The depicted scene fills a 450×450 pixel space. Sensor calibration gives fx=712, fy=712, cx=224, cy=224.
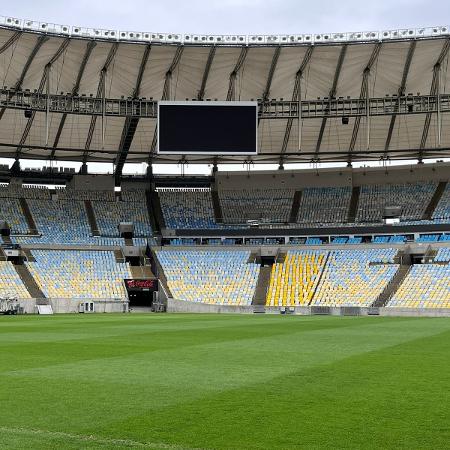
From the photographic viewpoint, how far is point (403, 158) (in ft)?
249

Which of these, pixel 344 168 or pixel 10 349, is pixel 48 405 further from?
pixel 344 168

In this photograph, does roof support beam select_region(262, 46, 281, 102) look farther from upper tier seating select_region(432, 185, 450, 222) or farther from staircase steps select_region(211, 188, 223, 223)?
upper tier seating select_region(432, 185, 450, 222)

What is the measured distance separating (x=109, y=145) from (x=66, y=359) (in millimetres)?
57231

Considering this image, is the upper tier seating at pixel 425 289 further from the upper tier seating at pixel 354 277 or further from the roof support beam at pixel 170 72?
the roof support beam at pixel 170 72

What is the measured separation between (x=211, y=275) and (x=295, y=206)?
1506 cm

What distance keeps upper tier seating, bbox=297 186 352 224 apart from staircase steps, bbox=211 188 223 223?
8.50m

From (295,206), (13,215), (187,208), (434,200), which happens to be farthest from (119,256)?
(434,200)

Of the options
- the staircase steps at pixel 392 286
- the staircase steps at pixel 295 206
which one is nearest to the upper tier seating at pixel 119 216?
the staircase steps at pixel 295 206

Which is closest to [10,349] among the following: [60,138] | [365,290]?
[365,290]

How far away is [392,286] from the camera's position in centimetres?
5997

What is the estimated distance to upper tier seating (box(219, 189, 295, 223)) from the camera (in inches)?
3019

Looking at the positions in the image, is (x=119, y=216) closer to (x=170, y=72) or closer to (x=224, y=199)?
(x=224, y=199)

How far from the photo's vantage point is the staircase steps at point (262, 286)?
62781mm

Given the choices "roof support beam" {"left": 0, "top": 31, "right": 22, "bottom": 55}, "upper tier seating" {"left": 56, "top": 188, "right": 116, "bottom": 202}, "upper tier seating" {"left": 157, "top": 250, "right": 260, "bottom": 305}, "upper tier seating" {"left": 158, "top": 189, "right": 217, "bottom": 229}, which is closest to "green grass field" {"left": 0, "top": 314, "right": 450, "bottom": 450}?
"roof support beam" {"left": 0, "top": 31, "right": 22, "bottom": 55}
